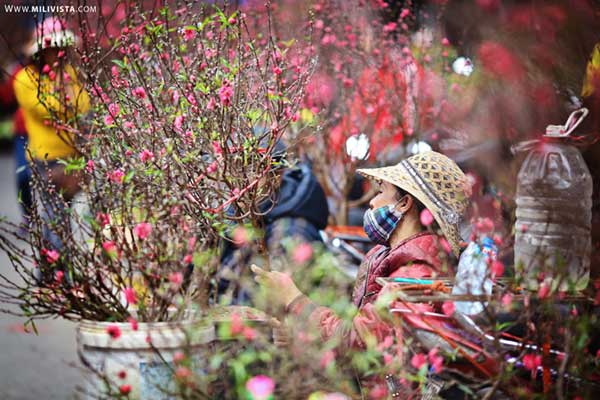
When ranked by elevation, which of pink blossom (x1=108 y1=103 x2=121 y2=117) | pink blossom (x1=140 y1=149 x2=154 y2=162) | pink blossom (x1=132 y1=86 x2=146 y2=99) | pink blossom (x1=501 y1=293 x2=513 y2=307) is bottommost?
pink blossom (x1=501 y1=293 x2=513 y2=307)

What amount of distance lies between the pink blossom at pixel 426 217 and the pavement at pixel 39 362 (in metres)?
2.28

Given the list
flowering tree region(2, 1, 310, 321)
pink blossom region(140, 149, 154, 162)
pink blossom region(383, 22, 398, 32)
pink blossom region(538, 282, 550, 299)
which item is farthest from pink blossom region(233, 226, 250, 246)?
pink blossom region(383, 22, 398, 32)

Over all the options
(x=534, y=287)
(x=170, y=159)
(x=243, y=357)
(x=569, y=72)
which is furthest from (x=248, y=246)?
(x=569, y=72)

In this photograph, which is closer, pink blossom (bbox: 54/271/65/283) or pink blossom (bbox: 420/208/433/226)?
pink blossom (bbox: 420/208/433/226)

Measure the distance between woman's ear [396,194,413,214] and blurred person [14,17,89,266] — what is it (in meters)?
1.61

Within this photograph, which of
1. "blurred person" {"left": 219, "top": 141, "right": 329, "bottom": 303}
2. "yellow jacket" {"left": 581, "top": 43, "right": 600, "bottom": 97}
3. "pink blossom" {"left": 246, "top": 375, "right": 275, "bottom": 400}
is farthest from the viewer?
"blurred person" {"left": 219, "top": 141, "right": 329, "bottom": 303}

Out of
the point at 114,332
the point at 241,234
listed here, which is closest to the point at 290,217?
the point at 241,234

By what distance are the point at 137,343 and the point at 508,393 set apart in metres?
1.50

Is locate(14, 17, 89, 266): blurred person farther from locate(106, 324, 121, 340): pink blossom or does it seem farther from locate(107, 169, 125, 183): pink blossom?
locate(106, 324, 121, 340): pink blossom

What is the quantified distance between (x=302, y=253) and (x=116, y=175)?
102 centimetres

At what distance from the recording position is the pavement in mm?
5516

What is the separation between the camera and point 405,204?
3.60 metres

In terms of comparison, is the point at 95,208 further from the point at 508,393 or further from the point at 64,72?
the point at 508,393

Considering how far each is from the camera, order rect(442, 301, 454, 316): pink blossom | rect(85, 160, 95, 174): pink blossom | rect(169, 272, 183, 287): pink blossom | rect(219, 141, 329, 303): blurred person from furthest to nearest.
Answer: rect(219, 141, 329, 303): blurred person, rect(85, 160, 95, 174): pink blossom, rect(169, 272, 183, 287): pink blossom, rect(442, 301, 454, 316): pink blossom
